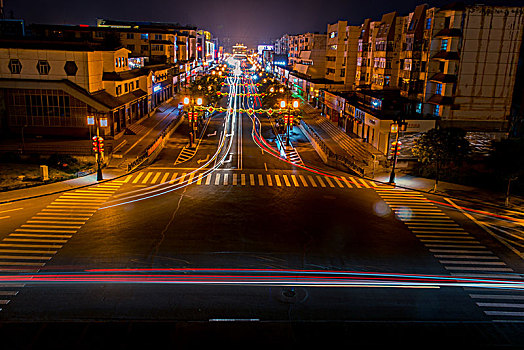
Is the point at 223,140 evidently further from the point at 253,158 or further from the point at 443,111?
the point at 443,111

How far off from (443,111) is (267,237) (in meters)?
35.1

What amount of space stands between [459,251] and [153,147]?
38136 millimetres

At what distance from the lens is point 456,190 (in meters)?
39.1

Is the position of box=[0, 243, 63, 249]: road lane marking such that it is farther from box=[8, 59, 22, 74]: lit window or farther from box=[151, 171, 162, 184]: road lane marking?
box=[8, 59, 22, 74]: lit window

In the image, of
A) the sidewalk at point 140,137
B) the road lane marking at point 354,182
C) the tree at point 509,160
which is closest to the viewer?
the tree at point 509,160

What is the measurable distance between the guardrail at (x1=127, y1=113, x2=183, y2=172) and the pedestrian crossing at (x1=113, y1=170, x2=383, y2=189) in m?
2.23

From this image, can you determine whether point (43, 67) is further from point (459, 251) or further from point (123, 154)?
point (459, 251)

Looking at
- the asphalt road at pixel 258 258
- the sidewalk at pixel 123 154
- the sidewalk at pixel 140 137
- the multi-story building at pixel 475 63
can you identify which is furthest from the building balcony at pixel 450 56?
the sidewalk at pixel 123 154

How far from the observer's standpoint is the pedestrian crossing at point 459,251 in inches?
748

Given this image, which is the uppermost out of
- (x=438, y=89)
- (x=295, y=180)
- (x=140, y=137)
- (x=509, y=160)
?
(x=438, y=89)

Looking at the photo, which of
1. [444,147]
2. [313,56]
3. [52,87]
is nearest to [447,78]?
[444,147]

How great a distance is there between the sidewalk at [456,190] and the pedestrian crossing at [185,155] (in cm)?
2292

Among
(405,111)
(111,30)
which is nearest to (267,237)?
(405,111)

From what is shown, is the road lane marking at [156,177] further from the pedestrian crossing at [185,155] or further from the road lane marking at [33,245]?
the road lane marking at [33,245]
